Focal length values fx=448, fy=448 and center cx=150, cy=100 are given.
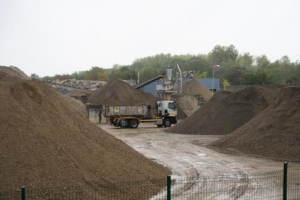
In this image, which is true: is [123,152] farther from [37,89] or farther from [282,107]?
[282,107]

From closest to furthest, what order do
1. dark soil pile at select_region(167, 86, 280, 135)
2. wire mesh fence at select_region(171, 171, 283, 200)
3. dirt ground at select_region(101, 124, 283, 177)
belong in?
wire mesh fence at select_region(171, 171, 283, 200) < dirt ground at select_region(101, 124, 283, 177) < dark soil pile at select_region(167, 86, 280, 135)

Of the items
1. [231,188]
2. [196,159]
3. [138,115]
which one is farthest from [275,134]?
[138,115]

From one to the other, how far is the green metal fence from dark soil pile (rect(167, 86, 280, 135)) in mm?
19896

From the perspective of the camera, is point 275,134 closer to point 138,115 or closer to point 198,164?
point 198,164

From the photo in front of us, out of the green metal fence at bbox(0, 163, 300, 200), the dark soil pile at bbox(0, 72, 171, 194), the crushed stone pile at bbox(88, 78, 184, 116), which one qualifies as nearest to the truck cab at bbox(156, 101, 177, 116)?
the crushed stone pile at bbox(88, 78, 184, 116)

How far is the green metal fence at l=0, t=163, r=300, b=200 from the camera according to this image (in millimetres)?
11266

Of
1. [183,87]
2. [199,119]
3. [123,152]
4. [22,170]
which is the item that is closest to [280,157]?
[123,152]

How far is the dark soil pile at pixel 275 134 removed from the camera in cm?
2394

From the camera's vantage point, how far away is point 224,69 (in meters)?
138

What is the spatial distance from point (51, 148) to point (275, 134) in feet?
51.2

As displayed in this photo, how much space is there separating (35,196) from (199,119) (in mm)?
31474

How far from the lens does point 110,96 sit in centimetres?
6475

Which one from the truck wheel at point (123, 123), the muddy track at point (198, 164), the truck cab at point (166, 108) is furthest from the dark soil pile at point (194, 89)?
the muddy track at point (198, 164)

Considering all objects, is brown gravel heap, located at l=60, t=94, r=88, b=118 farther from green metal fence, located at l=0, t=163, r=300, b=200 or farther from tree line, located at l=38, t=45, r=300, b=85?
green metal fence, located at l=0, t=163, r=300, b=200
